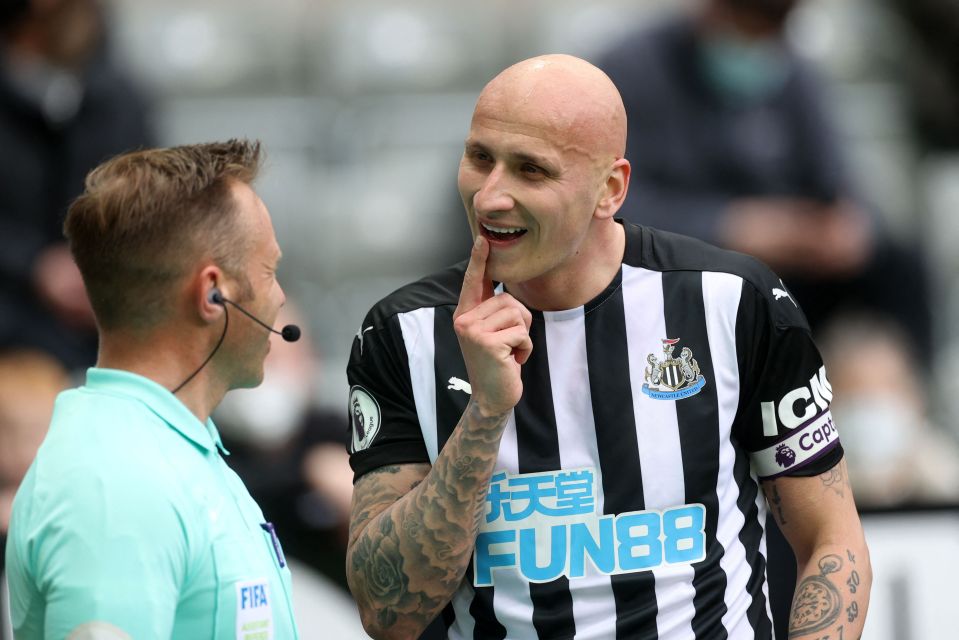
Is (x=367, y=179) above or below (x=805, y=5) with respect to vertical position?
below

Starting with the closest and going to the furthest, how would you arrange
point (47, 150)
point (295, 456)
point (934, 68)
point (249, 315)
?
1. point (249, 315)
2. point (295, 456)
3. point (47, 150)
4. point (934, 68)

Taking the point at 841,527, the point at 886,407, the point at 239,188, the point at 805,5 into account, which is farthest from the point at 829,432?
the point at 805,5

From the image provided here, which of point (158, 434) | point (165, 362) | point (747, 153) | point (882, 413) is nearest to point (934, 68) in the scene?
point (747, 153)

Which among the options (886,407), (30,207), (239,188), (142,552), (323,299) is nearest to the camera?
(142,552)

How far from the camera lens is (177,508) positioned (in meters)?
2.07

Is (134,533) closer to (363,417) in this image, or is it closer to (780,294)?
(363,417)

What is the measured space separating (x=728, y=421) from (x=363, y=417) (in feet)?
2.33

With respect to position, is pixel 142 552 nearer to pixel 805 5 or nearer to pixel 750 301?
pixel 750 301

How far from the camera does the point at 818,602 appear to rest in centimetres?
268

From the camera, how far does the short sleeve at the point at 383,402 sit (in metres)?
2.71

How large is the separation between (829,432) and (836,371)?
2.80 meters

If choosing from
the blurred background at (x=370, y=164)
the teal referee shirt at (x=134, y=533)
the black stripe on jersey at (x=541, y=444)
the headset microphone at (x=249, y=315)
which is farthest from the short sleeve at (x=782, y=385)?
the blurred background at (x=370, y=164)

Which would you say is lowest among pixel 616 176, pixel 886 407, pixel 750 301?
pixel 886 407

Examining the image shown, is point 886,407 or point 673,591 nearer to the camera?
point 673,591
